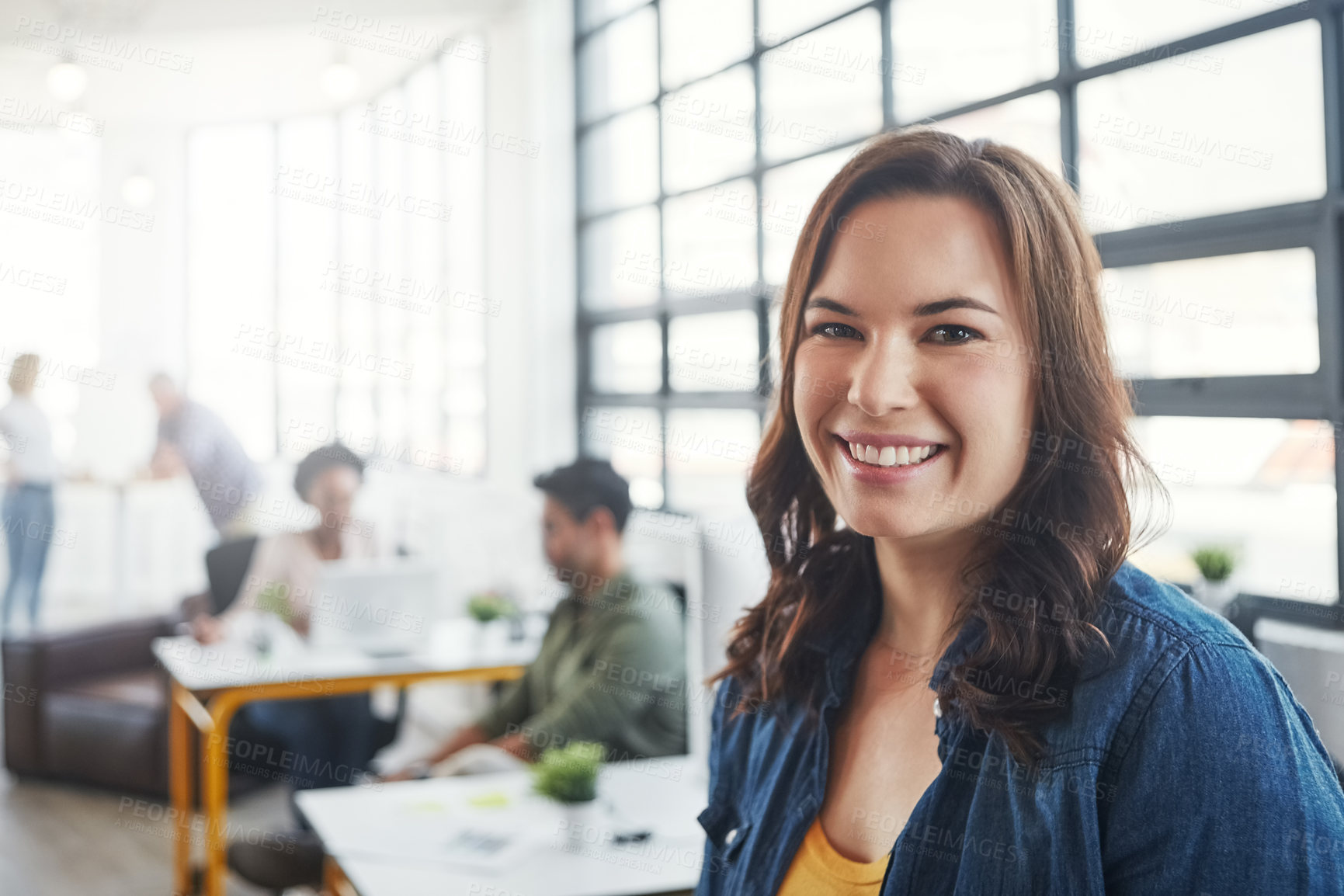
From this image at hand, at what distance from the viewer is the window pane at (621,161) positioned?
4.81 metres

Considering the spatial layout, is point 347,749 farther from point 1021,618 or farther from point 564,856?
point 1021,618

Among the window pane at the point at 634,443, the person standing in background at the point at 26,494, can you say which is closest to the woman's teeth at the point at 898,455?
the window pane at the point at 634,443

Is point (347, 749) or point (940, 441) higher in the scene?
point (940, 441)

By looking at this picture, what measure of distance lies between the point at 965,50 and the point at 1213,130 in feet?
2.86

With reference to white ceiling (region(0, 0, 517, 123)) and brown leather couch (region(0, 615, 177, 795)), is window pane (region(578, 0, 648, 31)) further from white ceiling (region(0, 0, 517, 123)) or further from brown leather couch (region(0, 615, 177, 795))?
brown leather couch (region(0, 615, 177, 795))

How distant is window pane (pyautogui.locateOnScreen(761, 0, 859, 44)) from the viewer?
3.61 metres

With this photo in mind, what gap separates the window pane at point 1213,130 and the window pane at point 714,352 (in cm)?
156

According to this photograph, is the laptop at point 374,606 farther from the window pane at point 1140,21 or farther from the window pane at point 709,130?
the window pane at point 1140,21

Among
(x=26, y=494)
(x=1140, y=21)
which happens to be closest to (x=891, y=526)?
(x=1140, y=21)

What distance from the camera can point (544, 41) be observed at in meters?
5.28

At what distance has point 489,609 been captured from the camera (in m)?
3.95

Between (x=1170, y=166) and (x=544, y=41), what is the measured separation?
140 inches

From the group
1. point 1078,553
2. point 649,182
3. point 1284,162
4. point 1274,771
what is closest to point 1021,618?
point 1078,553

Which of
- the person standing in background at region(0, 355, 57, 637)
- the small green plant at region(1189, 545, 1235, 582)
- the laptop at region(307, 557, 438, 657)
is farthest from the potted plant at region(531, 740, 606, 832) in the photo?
the person standing in background at region(0, 355, 57, 637)
